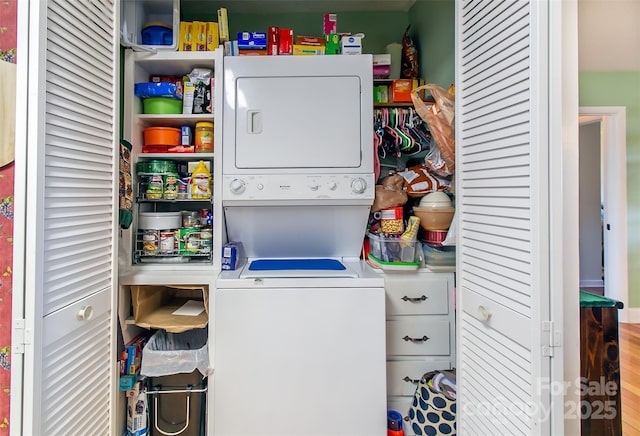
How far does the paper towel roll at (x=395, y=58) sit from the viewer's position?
7.57 feet

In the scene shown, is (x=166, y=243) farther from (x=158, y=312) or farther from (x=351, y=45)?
(x=351, y=45)

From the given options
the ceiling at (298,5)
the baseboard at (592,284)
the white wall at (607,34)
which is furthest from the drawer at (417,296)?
the ceiling at (298,5)

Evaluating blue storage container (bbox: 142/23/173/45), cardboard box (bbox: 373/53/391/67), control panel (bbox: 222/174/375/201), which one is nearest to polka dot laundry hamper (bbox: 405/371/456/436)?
control panel (bbox: 222/174/375/201)

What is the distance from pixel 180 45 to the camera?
201cm

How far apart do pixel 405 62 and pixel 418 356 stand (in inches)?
71.8

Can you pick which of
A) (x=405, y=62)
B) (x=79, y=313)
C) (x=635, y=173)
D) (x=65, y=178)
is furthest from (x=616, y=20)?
(x=79, y=313)

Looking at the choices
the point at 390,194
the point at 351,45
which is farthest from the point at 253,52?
the point at 390,194

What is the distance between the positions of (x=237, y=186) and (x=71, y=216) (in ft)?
2.58

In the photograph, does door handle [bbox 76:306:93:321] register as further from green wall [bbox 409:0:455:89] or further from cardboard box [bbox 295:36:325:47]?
green wall [bbox 409:0:455:89]

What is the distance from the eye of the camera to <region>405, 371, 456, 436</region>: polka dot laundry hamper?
168cm

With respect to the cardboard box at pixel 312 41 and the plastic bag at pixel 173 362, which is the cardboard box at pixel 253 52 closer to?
the cardboard box at pixel 312 41

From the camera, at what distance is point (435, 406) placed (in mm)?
1705

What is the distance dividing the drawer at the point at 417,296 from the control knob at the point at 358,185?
506 mm

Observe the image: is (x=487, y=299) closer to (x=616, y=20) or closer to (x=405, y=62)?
(x=616, y=20)
